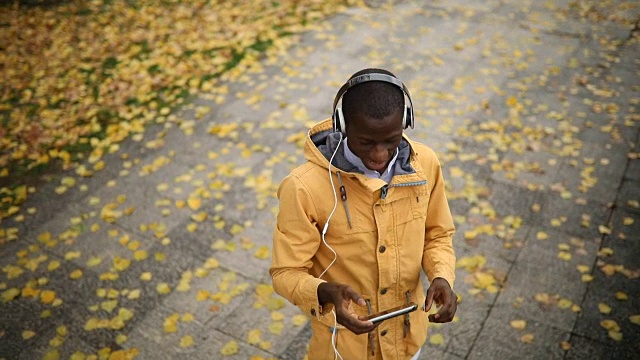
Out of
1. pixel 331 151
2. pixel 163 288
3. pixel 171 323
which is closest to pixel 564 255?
pixel 331 151

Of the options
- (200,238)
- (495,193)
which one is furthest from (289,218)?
(495,193)

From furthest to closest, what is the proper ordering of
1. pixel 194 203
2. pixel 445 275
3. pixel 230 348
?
1. pixel 194 203
2. pixel 230 348
3. pixel 445 275

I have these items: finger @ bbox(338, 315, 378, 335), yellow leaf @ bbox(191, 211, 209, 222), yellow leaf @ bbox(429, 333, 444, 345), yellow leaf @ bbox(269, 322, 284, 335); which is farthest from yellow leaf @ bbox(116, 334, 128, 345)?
finger @ bbox(338, 315, 378, 335)

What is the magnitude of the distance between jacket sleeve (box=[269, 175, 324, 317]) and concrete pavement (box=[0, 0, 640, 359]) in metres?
1.87

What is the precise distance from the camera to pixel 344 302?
190 centimetres

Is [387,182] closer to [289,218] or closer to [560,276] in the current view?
[289,218]

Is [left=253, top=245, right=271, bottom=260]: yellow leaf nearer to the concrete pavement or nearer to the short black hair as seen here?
the concrete pavement

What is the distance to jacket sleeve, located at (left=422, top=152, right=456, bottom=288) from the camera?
89.5 inches

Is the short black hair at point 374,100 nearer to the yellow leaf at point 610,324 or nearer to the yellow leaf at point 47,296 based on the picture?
the yellow leaf at point 610,324

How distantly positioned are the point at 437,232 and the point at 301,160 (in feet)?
11.6

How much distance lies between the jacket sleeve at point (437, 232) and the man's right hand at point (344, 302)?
53 centimetres

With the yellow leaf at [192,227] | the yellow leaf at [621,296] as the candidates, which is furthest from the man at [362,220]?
the yellow leaf at [192,227]

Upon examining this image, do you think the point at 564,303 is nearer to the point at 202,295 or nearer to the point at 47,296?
the point at 202,295

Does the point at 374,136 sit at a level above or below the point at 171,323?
above
